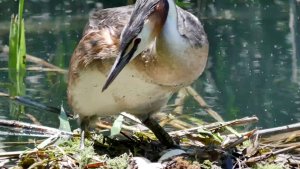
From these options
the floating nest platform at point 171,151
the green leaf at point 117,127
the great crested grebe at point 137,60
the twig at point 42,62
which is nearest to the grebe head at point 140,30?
the great crested grebe at point 137,60

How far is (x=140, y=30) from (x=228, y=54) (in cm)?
308

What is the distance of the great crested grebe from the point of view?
135 inches

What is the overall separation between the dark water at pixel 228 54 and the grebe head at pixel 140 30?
1316mm

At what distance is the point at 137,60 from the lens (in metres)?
3.63

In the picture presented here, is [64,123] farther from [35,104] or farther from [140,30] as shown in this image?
[140,30]

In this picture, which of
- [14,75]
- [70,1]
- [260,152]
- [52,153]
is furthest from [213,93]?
[70,1]

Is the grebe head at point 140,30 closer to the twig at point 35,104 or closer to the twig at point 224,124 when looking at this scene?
the twig at point 224,124

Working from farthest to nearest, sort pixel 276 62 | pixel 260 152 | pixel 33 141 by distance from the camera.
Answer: pixel 276 62 → pixel 33 141 → pixel 260 152

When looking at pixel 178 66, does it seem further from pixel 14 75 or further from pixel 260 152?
pixel 14 75

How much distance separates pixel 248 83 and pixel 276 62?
1.77 feet

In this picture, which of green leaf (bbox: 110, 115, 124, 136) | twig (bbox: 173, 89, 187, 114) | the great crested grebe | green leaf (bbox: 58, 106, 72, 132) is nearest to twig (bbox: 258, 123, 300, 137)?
the great crested grebe

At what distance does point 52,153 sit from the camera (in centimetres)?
365

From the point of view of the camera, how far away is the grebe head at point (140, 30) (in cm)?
336

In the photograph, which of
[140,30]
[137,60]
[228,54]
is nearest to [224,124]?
[137,60]
